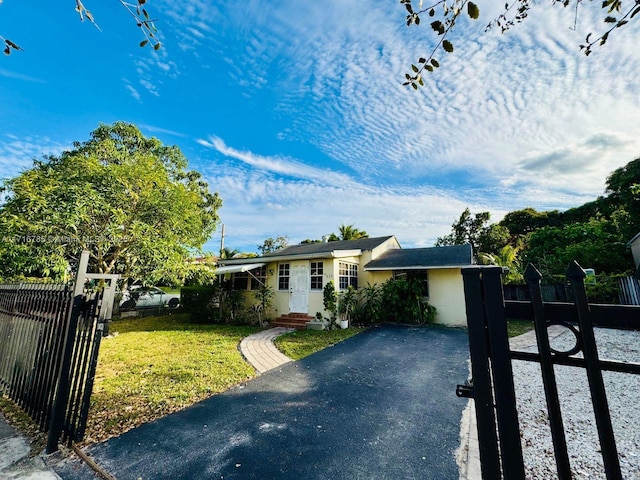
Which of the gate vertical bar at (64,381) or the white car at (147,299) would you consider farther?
the white car at (147,299)

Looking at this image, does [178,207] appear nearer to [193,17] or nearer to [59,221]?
[59,221]

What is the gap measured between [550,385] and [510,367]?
0.16 meters

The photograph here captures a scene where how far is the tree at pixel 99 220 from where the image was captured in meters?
8.22

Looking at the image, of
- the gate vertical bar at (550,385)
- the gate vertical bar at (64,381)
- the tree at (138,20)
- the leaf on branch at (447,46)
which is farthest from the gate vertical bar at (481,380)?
the gate vertical bar at (64,381)

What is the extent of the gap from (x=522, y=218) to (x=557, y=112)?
37.5m

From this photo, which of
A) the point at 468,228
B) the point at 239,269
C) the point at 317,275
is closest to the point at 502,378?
the point at 317,275

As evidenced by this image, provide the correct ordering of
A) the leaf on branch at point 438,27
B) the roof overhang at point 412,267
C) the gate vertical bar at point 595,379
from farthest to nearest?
the roof overhang at point 412,267
the leaf on branch at point 438,27
the gate vertical bar at point 595,379

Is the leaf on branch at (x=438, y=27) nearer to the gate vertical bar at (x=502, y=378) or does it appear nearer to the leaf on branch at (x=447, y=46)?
the leaf on branch at (x=447, y=46)

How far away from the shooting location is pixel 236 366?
659 cm

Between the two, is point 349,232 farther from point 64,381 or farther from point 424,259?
point 64,381

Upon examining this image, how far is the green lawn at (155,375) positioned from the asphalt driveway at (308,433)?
1.25 feet

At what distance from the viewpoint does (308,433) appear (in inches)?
147

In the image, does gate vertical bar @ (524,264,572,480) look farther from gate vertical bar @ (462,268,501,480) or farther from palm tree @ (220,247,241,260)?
palm tree @ (220,247,241,260)

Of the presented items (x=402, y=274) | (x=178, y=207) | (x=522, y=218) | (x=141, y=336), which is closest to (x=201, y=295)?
(x=141, y=336)
